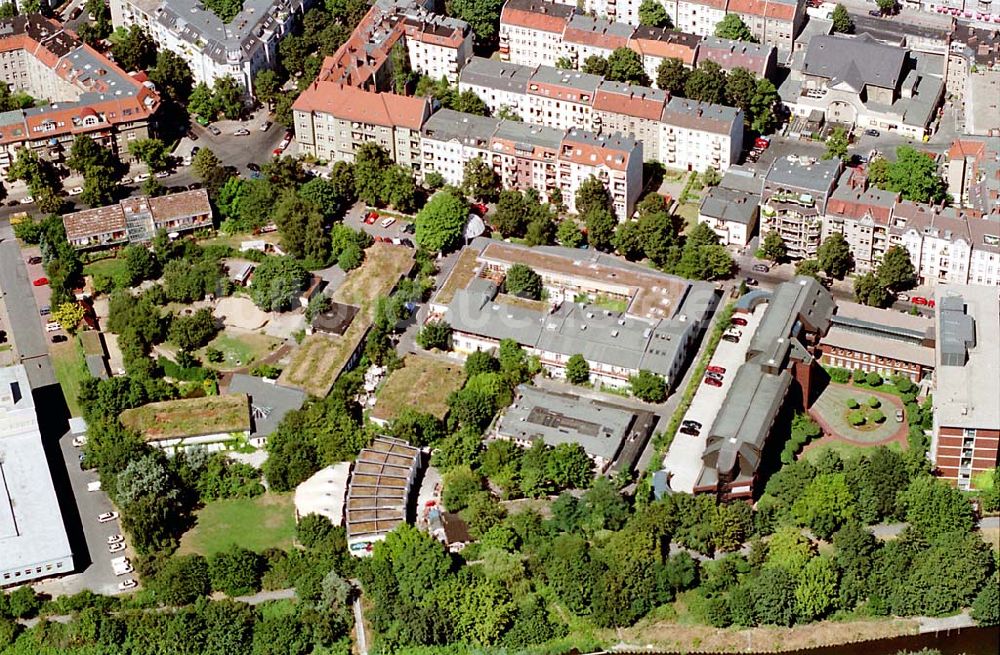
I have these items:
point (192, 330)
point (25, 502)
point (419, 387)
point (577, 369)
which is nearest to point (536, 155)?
point (577, 369)

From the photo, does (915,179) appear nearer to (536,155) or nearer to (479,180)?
(536,155)

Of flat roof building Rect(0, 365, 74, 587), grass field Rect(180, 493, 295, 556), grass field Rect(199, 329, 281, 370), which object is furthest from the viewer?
grass field Rect(199, 329, 281, 370)

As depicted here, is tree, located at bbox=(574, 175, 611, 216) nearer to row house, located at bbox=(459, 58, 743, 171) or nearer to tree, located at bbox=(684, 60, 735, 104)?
row house, located at bbox=(459, 58, 743, 171)

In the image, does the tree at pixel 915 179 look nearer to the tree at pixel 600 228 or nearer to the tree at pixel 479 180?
the tree at pixel 600 228

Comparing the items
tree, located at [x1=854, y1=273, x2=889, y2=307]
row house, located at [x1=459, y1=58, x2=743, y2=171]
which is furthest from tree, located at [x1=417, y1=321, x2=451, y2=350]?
tree, located at [x1=854, y1=273, x2=889, y2=307]

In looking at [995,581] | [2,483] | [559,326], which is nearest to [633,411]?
[559,326]

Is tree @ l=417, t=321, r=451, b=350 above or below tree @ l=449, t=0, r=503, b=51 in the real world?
below

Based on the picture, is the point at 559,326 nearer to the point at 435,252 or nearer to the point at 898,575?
the point at 435,252
